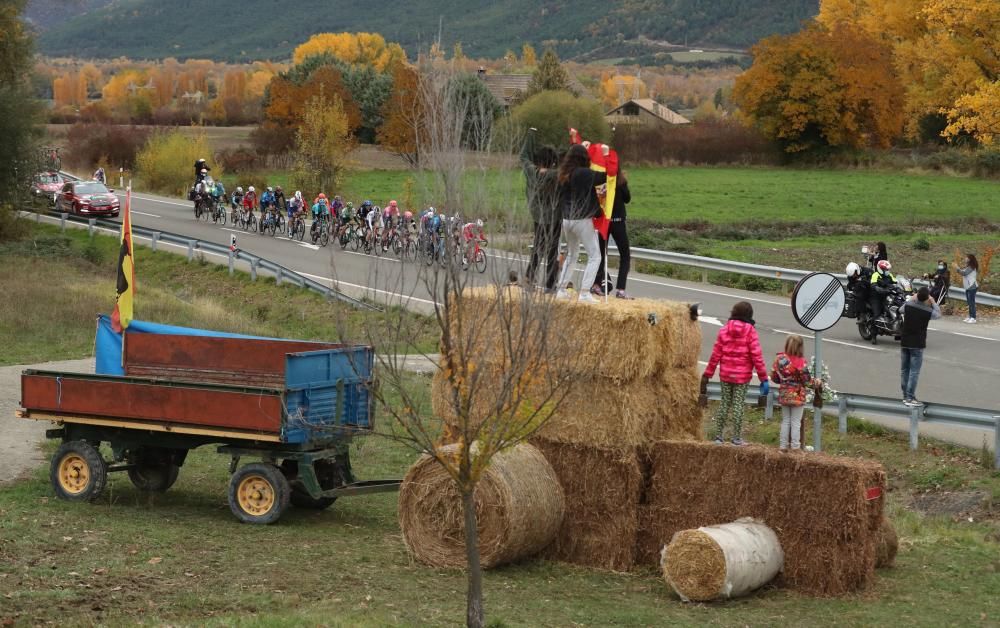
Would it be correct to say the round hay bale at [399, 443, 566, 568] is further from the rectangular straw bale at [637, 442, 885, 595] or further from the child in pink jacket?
the child in pink jacket

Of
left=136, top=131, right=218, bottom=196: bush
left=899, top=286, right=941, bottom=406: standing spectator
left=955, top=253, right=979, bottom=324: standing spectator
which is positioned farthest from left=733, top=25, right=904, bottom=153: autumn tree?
left=899, top=286, right=941, bottom=406: standing spectator

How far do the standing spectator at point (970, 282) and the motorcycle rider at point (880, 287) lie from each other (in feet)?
10.9

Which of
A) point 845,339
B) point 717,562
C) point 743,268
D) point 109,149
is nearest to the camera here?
point 717,562

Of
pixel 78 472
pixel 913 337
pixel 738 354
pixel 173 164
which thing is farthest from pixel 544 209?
pixel 173 164

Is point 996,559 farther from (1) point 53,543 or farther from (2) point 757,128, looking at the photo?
(2) point 757,128

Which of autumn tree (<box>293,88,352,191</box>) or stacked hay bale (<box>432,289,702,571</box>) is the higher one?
autumn tree (<box>293,88,352,191</box>)

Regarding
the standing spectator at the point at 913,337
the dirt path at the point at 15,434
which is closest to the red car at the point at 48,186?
the dirt path at the point at 15,434

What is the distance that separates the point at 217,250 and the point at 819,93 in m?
52.0

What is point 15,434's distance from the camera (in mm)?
20531

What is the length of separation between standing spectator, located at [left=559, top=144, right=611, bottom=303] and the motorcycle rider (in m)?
13.6

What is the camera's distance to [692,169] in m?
85.4

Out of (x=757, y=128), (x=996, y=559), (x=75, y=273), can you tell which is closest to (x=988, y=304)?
(x=996, y=559)

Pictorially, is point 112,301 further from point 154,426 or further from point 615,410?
point 615,410

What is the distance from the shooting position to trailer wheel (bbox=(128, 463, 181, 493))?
17125 millimetres
